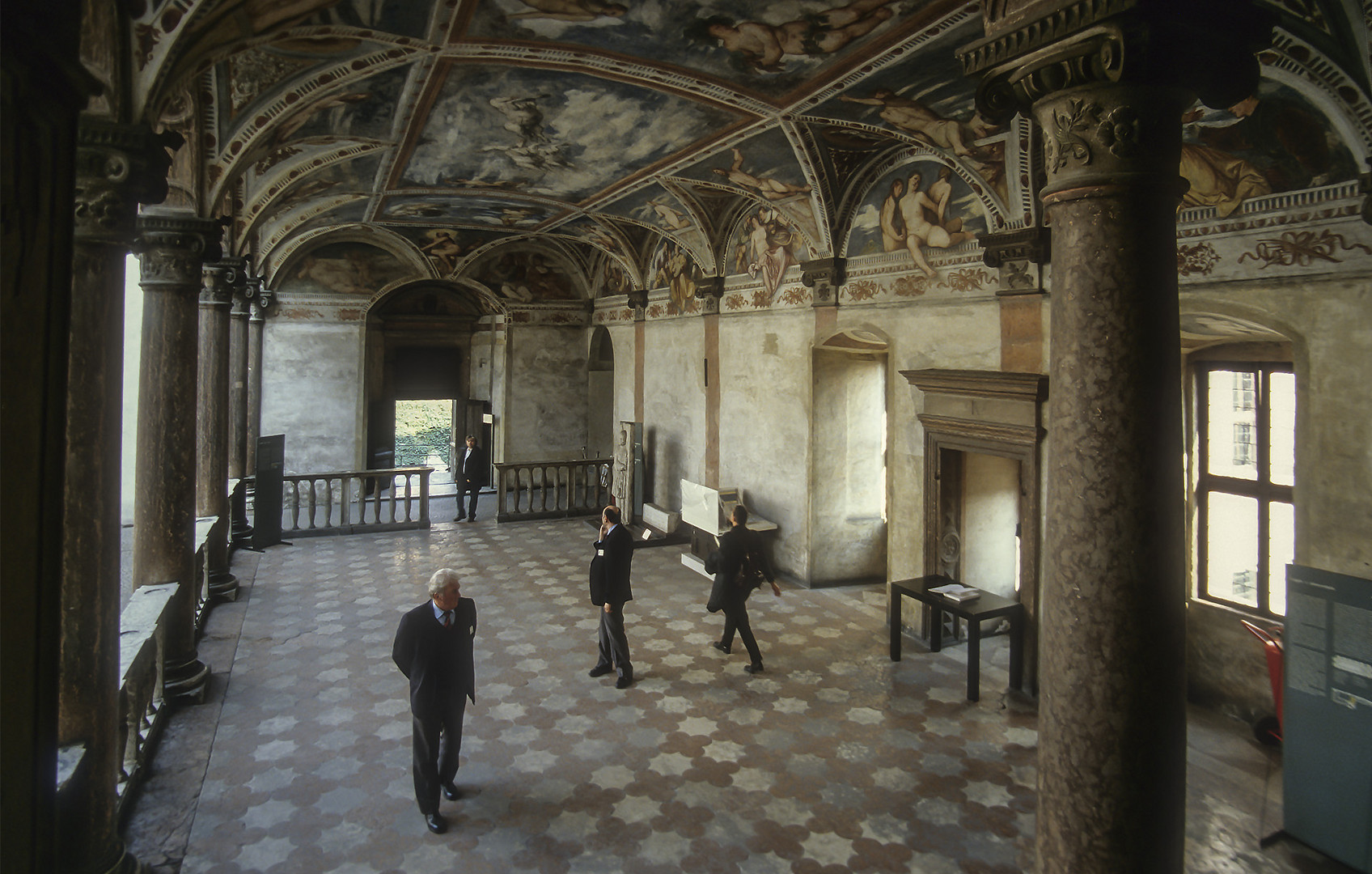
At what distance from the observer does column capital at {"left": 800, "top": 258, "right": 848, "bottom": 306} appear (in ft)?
33.1

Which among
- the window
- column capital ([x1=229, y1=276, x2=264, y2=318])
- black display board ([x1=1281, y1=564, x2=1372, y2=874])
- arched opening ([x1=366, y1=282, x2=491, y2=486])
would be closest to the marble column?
black display board ([x1=1281, y1=564, x2=1372, y2=874])

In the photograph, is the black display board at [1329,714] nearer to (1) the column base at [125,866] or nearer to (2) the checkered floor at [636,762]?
(2) the checkered floor at [636,762]

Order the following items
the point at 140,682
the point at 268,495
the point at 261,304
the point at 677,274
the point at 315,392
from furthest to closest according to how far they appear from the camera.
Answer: the point at 315,392 < the point at 261,304 < the point at 677,274 < the point at 268,495 < the point at 140,682

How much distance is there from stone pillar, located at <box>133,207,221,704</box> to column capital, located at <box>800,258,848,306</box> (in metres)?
6.64

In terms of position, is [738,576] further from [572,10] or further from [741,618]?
[572,10]

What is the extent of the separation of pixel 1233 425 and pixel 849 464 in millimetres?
4711

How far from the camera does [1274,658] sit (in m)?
6.01

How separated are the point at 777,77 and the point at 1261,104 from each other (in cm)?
361

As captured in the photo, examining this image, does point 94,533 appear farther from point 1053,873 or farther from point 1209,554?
point 1209,554

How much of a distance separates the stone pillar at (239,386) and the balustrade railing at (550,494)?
4.14m

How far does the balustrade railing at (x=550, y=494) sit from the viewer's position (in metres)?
15.2

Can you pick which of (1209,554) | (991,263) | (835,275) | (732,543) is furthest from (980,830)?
(835,275)

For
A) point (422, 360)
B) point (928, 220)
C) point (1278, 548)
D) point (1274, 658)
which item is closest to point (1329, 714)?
point (1274, 658)

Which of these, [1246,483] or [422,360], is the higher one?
[422,360]
